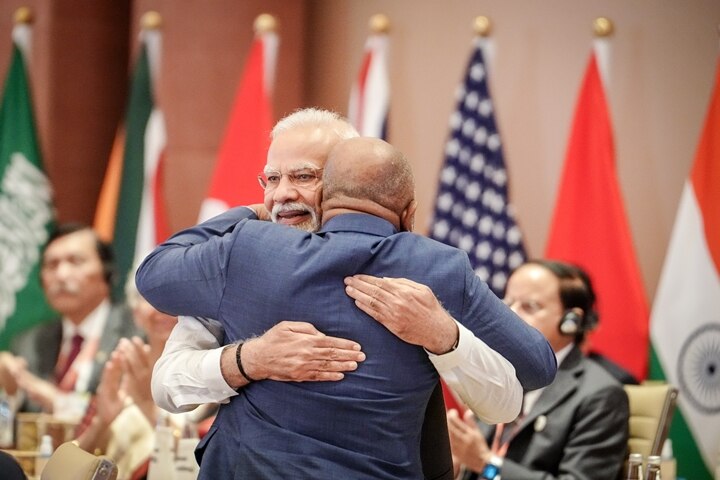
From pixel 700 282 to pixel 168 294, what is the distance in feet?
11.2

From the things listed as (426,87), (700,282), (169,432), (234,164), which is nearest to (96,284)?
(234,164)

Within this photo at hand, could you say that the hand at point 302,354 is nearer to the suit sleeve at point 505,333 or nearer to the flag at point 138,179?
the suit sleeve at point 505,333

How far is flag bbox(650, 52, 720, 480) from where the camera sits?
4957 millimetres

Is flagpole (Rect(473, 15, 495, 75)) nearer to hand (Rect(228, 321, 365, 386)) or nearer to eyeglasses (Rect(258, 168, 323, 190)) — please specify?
eyeglasses (Rect(258, 168, 323, 190))

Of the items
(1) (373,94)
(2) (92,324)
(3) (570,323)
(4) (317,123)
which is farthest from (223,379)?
(1) (373,94)

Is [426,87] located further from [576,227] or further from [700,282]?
[700,282]

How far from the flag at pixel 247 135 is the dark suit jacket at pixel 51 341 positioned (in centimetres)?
84

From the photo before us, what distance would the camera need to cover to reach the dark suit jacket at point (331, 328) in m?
2.17

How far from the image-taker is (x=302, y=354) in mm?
2146

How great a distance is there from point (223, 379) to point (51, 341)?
12.4 ft

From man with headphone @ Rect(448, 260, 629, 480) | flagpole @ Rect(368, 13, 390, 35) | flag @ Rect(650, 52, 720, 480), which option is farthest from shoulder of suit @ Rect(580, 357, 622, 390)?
flagpole @ Rect(368, 13, 390, 35)

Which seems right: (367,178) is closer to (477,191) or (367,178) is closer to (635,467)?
(635,467)

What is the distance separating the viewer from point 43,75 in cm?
689

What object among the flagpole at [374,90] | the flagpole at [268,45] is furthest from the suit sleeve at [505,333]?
the flagpole at [268,45]
